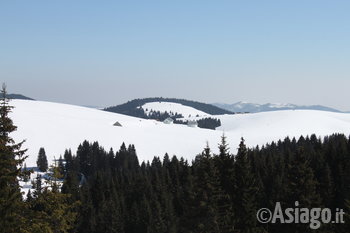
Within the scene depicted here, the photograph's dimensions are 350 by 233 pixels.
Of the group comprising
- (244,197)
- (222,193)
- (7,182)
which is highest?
(7,182)

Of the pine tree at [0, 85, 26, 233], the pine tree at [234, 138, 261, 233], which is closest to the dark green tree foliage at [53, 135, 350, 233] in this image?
the pine tree at [234, 138, 261, 233]

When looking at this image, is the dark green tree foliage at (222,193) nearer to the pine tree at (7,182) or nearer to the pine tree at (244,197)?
the pine tree at (244,197)

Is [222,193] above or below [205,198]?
below

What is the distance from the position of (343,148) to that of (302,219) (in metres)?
54.3

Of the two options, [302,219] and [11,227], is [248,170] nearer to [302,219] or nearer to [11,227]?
[302,219]

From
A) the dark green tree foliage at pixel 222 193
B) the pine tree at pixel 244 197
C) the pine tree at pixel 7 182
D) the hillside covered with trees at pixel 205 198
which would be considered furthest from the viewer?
the pine tree at pixel 244 197

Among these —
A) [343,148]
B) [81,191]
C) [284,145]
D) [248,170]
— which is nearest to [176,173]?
[81,191]

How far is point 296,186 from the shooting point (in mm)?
31578

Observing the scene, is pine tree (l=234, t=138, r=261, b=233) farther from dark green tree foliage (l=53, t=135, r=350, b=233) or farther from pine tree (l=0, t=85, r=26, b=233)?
pine tree (l=0, t=85, r=26, b=233)

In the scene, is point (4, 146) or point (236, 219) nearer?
point (4, 146)

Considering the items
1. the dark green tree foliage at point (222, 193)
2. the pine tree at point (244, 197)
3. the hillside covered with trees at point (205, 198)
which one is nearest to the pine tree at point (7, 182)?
the hillside covered with trees at point (205, 198)

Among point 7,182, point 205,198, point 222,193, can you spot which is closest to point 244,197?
point 222,193

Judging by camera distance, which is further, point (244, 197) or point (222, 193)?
point (244, 197)

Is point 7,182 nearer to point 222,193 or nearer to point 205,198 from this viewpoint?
point 205,198
